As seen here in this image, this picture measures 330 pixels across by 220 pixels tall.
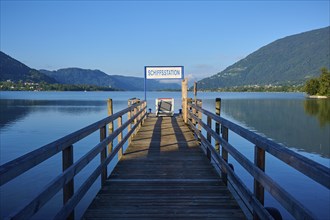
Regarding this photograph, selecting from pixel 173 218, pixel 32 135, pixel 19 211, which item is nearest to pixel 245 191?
pixel 173 218

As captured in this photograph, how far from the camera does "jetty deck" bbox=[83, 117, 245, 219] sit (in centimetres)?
427

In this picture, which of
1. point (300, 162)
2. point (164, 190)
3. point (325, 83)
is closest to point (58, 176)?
point (300, 162)

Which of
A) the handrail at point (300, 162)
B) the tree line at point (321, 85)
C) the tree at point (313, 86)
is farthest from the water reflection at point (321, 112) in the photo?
the tree at point (313, 86)

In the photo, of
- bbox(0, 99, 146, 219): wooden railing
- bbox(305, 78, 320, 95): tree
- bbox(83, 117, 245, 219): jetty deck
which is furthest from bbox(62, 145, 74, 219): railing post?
bbox(305, 78, 320, 95): tree

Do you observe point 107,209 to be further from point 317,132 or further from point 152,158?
point 317,132

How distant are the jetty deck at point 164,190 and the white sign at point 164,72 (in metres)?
8.43

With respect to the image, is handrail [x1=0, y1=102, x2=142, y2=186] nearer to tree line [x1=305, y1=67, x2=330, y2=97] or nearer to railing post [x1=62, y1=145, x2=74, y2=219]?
railing post [x1=62, y1=145, x2=74, y2=219]

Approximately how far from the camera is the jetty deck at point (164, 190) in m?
4.27

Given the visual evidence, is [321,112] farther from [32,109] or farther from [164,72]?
[32,109]

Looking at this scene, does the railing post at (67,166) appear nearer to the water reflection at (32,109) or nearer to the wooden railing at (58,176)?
the wooden railing at (58,176)

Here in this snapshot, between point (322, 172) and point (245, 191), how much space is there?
188cm

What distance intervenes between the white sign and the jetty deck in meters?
8.43

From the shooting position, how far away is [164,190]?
5.20 metres

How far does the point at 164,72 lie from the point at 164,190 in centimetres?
1204
